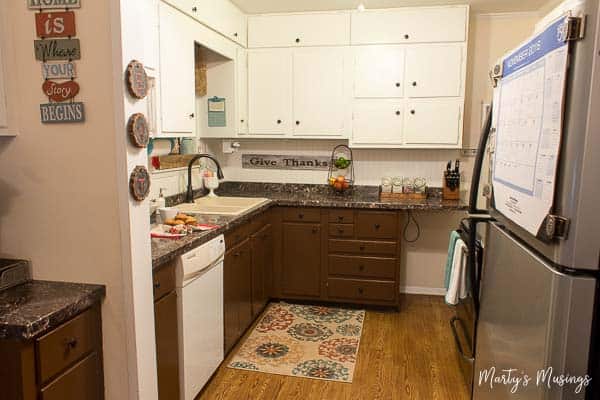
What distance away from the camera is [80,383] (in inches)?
Answer: 61.0

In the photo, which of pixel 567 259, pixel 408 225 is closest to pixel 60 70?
pixel 567 259

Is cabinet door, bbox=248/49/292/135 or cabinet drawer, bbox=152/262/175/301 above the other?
cabinet door, bbox=248/49/292/135

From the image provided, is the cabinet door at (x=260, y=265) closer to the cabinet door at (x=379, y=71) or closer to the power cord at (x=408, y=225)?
the power cord at (x=408, y=225)

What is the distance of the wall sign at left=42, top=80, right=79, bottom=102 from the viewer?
1536mm

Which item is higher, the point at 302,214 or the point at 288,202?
the point at 288,202

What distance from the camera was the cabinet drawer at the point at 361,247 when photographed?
3602 mm

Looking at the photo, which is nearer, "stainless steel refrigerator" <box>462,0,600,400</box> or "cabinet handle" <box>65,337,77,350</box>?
"stainless steel refrigerator" <box>462,0,600,400</box>

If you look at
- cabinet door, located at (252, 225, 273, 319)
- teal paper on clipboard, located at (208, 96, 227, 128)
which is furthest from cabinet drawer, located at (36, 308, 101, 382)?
teal paper on clipboard, located at (208, 96, 227, 128)

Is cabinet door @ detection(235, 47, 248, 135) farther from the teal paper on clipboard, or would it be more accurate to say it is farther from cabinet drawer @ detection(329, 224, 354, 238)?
cabinet drawer @ detection(329, 224, 354, 238)

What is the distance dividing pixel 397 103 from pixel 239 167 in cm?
161

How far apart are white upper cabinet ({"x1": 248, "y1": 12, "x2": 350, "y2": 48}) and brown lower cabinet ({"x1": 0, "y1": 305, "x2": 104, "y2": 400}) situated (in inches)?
113

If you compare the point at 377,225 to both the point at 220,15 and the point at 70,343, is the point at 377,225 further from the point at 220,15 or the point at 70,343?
the point at 70,343

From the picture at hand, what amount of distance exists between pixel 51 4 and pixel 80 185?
62 centimetres

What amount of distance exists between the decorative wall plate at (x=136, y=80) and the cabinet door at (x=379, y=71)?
2458mm
